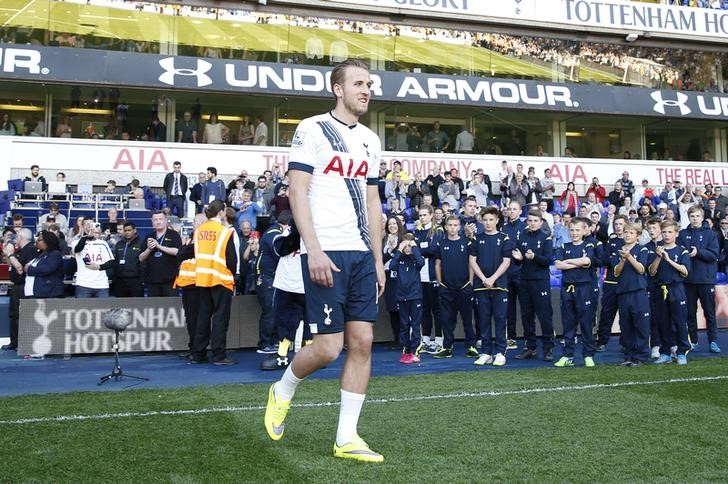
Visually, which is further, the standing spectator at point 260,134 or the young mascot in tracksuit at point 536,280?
the standing spectator at point 260,134

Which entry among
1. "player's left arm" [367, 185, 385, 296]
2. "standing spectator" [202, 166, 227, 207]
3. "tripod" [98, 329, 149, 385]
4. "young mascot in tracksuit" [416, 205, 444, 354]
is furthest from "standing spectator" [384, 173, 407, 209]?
"player's left arm" [367, 185, 385, 296]

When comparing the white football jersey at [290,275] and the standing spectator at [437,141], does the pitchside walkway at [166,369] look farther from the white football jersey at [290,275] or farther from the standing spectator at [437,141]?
the standing spectator at [437,141]

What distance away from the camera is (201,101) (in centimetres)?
2530

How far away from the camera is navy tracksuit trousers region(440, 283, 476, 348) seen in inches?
456

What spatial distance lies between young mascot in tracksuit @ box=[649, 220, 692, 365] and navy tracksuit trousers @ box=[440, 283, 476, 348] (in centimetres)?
272

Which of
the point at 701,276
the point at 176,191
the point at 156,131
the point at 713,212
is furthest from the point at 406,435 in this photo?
the point at 156,131

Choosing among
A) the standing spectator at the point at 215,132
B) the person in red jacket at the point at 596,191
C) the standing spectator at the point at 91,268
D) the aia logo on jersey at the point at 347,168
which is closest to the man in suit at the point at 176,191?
the standing spectator at the point at 215,132

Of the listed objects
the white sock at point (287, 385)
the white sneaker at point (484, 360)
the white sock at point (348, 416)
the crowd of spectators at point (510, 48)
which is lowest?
the white sneaker at point (484, 360)

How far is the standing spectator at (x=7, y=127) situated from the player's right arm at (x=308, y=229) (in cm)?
2113

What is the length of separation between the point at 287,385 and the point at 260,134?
21357 millimetres

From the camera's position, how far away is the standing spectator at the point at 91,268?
1245 centimetres

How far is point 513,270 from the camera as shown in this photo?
38.3ft

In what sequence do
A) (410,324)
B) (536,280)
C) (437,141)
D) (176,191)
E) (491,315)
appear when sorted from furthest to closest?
(437,141) < (176,191) < (410,324) < (536,280) < (491,315)

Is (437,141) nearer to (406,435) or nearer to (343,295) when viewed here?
(406,435)
